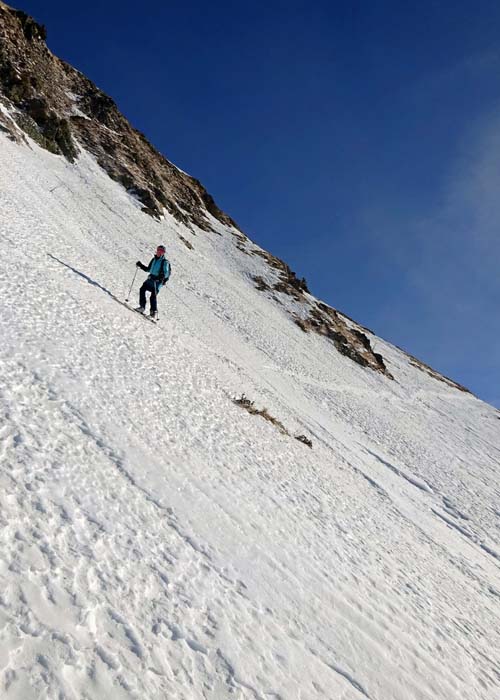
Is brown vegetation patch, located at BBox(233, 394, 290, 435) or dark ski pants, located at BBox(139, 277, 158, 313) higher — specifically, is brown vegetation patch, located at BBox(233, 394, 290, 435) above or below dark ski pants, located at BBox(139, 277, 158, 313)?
below

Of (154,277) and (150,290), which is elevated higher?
(154,277)

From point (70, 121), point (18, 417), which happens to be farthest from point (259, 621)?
point (70, 121)

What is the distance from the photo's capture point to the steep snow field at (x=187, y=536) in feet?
13.9

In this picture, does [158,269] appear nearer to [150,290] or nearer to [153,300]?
[150,290]

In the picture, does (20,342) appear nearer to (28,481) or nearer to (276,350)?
(28,481)

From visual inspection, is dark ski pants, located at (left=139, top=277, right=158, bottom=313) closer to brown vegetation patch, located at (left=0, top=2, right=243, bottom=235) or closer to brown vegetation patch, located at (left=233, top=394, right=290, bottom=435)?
brown vegetation patch, located at (left=233, top=394, right=290, bottom=435)

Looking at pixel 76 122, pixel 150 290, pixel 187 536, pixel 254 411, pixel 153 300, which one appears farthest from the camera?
pixel 76 122

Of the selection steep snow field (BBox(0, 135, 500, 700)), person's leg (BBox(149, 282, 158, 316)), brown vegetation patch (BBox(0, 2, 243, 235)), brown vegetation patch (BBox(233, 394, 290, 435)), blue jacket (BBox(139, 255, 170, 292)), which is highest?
brown vegetation patch (BBox(0, 2, 243, 235))

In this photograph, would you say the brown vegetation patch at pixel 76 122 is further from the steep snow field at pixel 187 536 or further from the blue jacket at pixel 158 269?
the steep snow field at pixel 187 536

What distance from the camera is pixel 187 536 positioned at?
247 inches

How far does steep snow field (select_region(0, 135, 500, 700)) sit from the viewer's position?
4.22 m

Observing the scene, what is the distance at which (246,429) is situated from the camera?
39.4ft

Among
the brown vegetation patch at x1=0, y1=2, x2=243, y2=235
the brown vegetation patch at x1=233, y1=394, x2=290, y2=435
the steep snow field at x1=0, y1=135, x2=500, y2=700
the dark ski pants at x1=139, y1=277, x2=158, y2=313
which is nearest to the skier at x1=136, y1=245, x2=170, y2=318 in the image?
the dark ski pants at x1=139, y1=277, x2=158, y2=313

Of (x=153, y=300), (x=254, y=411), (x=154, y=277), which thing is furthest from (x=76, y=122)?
(x=254, y=411)
